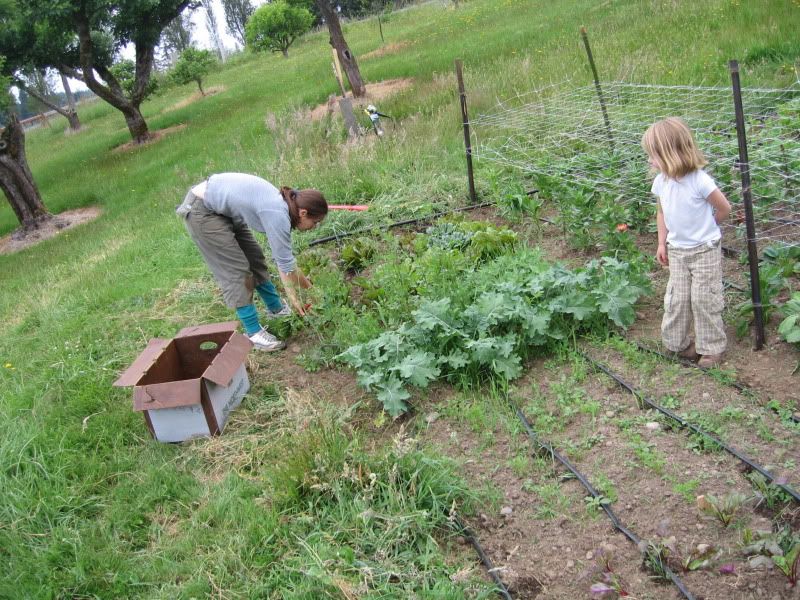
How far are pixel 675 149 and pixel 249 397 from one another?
2757 mm

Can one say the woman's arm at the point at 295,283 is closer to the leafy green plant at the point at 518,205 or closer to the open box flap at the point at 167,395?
the open box flap at the point at 167,395

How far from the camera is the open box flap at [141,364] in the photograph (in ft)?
12.2

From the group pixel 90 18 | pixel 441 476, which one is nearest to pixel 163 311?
pixel 441 476

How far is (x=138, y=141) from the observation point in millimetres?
18859

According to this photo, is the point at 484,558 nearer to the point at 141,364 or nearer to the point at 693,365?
the point at 693,365

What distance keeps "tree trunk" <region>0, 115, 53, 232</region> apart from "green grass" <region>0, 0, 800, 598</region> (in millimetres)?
1186

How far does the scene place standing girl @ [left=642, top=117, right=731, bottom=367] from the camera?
3199mm

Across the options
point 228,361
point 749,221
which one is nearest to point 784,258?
point 749,221

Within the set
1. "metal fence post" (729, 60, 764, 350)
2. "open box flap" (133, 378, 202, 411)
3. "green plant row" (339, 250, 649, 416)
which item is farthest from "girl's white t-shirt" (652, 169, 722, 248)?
"open box flap" (133, 378, 202, 411)

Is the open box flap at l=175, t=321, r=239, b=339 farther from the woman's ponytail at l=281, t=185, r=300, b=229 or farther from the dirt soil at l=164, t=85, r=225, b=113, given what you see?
the dirt soil at l=164, t=85, r=225, b=113

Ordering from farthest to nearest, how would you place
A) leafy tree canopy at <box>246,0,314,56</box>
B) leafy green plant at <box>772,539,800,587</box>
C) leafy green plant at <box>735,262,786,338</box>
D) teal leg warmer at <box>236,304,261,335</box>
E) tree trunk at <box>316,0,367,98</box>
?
leafy tree canopy at <box>246,0,314,56</box>
tree trunk at <box>316,0,367,98</box>
teal leg warmer at <box>236,304,261,335</box>
leafy green plant at <box>735,262,786,338</box>
leafy green plant at <box>772,539,800,587</box>

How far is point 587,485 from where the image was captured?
9.29 ft

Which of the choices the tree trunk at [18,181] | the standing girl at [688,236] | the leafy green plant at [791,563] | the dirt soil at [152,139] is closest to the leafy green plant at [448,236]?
the standing girl at [688,236]

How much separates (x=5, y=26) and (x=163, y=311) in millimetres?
14365
